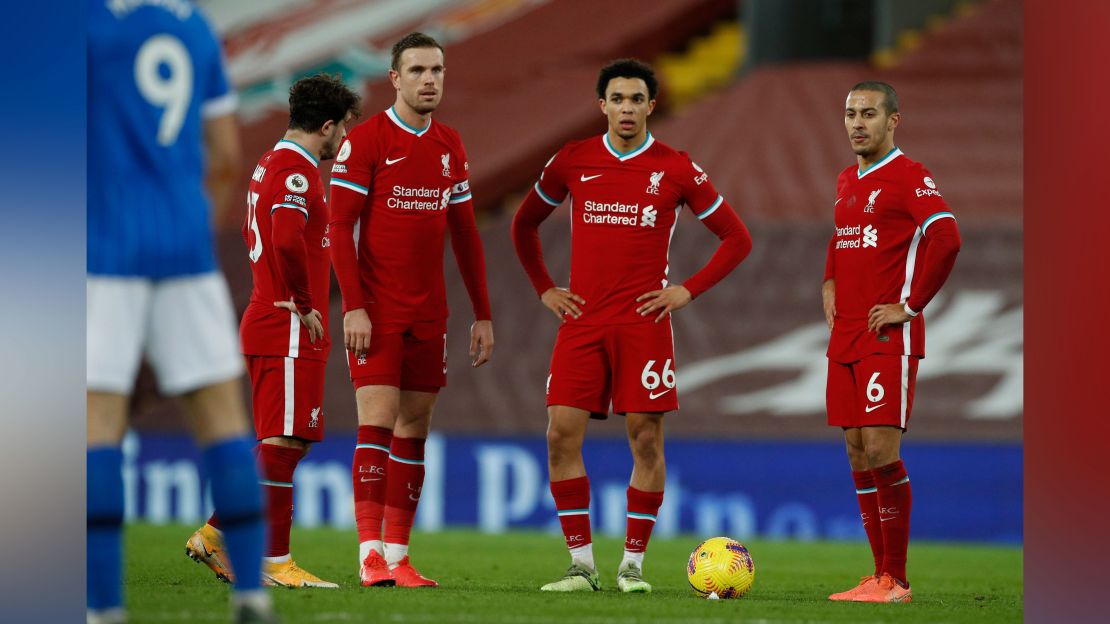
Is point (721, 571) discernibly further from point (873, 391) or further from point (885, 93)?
point (885, 93)

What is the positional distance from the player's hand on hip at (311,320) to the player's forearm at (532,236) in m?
1.02

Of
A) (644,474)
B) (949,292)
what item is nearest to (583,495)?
(644,474)

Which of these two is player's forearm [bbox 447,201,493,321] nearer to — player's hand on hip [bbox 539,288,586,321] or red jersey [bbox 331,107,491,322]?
red jersey [bbox 331,107,491,322]

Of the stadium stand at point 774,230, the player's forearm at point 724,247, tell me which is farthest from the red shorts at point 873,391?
the stadium stand at point 774,230

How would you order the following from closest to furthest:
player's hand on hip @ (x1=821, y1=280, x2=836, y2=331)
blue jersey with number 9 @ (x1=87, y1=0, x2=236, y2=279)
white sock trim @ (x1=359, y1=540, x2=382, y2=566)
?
1. blue jersey with number 9 @ (x1=87, y1=0, x2=236, y2=279)
2. white sock trim @ (x1=359, y1=540, x2=382, y2=566)
3. player's hand on hip @ (x1=821, y1=280, x2=836, y2=331)

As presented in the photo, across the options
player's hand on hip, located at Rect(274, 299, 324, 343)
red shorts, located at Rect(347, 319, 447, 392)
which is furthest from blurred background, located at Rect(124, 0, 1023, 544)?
player's hand on hip, located at Rect(274, 299, 324, 343)

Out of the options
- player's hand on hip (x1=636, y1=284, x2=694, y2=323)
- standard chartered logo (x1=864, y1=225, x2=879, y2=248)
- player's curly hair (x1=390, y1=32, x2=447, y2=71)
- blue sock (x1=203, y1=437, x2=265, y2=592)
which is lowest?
blue sock (x1=203, y1=437, x2=265, y2=592)

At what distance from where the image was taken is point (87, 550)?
3.90 metres

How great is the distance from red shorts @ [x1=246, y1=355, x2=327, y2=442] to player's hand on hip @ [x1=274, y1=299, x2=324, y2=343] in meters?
0.11

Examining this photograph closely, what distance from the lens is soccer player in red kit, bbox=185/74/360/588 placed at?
5.55m

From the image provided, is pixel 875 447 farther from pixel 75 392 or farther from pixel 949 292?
pixel 949 292

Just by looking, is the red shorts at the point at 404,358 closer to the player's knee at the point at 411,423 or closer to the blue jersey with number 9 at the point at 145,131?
the player's knee at the point at 411,423

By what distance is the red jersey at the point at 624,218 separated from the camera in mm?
5953

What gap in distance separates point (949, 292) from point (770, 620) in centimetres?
716
